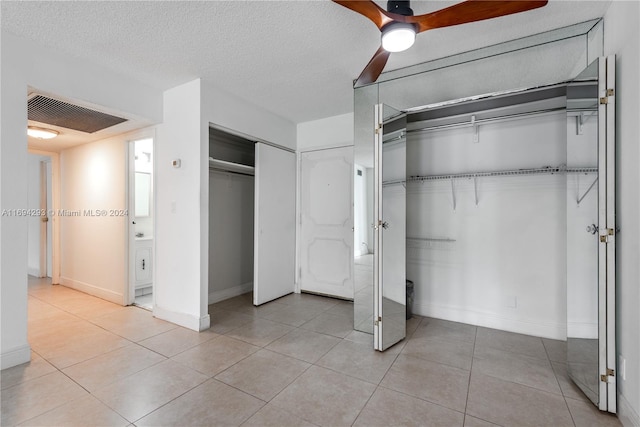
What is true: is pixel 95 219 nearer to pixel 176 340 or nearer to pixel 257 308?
pixel 176 340

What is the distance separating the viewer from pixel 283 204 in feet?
14.0

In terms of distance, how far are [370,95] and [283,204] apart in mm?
1938

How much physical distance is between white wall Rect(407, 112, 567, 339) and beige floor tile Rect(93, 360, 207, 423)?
253 cm

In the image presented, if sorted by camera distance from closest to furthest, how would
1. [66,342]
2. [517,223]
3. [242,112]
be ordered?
[66,342]
[517,223]
[242,112]

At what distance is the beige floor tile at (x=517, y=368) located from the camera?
215cm

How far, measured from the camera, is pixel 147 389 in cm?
205

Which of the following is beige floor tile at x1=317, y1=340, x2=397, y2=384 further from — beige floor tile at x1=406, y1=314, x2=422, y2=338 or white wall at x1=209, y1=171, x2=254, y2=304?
white wall at x1=209, y1=171, x2=254, y2=304

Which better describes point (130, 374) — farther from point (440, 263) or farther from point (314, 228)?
point (440, 263)

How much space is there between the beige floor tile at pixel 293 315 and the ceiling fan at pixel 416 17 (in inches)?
111

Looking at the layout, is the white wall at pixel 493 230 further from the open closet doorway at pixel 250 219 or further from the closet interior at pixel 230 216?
the closet interior at pixel 230 216

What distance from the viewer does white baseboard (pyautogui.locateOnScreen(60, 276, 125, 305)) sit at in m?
3.96

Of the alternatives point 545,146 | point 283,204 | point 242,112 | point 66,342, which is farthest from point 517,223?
point 66,342

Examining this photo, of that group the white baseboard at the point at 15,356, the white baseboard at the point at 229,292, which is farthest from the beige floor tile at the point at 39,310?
the white baseboard at the point at 229,292

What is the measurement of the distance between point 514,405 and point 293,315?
90.2 inches
